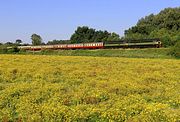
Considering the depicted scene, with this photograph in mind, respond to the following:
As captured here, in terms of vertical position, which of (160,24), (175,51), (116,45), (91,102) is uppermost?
(160,24)

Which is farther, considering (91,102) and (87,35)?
(87,35)

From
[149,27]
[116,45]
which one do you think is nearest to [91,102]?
[116,45]

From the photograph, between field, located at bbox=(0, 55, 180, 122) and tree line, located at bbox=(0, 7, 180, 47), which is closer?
field, located at bbox=(0, 55, 180, 122)

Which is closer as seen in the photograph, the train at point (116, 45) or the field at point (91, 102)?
the field at point (91, 102)

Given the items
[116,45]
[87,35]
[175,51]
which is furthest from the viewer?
[87,35]

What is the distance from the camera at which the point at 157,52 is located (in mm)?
78312

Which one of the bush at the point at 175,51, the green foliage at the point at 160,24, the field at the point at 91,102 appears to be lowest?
the bush at the point at 175,51

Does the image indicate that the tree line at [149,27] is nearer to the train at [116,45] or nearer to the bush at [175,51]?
the train at [116,45]

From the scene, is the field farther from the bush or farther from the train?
the train

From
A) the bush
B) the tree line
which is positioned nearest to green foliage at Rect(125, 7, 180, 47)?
the tree line

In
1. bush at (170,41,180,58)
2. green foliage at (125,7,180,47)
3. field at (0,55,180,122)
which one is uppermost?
green foliage at (125,7,180,47)

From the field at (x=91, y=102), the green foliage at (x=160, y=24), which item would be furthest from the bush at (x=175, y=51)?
the field at (x=91, y=102)

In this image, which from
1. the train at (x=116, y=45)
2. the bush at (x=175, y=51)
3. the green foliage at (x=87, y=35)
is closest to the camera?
the bush at (x=175, y=51)

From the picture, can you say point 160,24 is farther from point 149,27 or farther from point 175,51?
point 175,51
